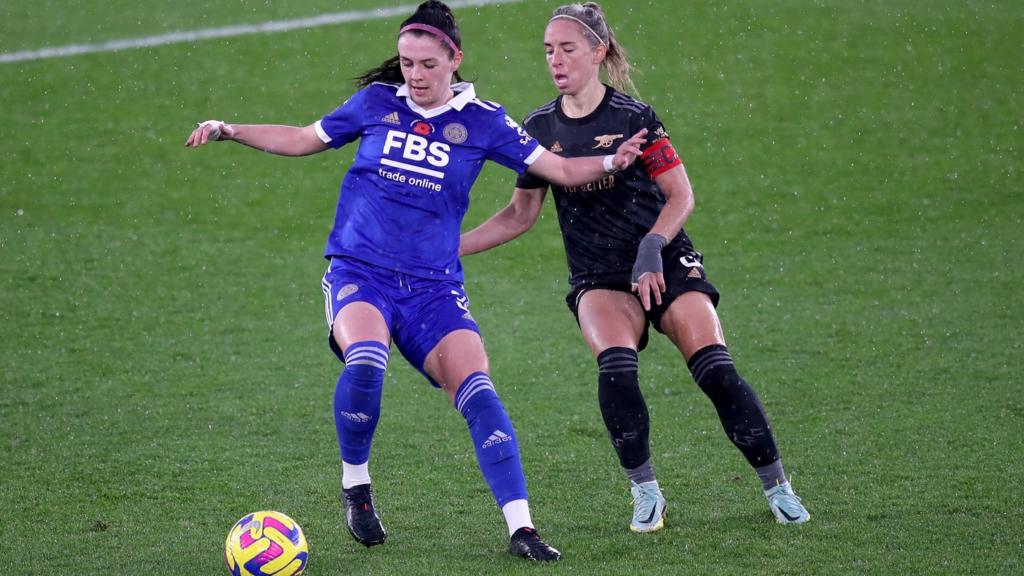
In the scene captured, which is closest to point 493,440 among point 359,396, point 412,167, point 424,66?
point 359,396

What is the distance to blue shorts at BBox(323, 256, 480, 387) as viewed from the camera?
18.3 feet

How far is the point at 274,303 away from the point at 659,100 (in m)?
7.15

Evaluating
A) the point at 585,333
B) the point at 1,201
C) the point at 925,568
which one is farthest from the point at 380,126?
the point at 1,201

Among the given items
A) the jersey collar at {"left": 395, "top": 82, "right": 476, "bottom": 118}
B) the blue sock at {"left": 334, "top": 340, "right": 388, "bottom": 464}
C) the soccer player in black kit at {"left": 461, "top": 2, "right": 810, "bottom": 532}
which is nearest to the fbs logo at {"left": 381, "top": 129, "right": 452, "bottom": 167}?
the jersey collar at {"left": 395, "top": 82, "right": 476, "bottom": 118}

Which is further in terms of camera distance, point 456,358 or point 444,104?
point 444,104

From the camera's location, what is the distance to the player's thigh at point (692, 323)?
228 inches

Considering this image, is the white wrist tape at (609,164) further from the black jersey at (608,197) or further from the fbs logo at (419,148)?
the fbs logo at (419,148)

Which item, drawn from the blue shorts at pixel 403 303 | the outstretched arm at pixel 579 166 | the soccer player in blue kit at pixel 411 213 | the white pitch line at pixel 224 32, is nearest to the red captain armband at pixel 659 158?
the outstretched arm at pixel 579 166

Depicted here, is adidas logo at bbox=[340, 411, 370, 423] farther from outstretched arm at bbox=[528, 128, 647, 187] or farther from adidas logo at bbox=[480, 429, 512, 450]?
outstretched arm at bbox=[528, 128, 647, 187]

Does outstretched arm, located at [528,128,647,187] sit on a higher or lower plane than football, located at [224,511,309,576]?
higher

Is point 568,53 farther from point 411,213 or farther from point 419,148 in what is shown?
point 411,213

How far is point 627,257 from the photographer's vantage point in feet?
19.7

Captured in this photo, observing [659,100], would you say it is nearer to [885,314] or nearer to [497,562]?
[885,314]

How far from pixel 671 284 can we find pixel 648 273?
1.62ft
